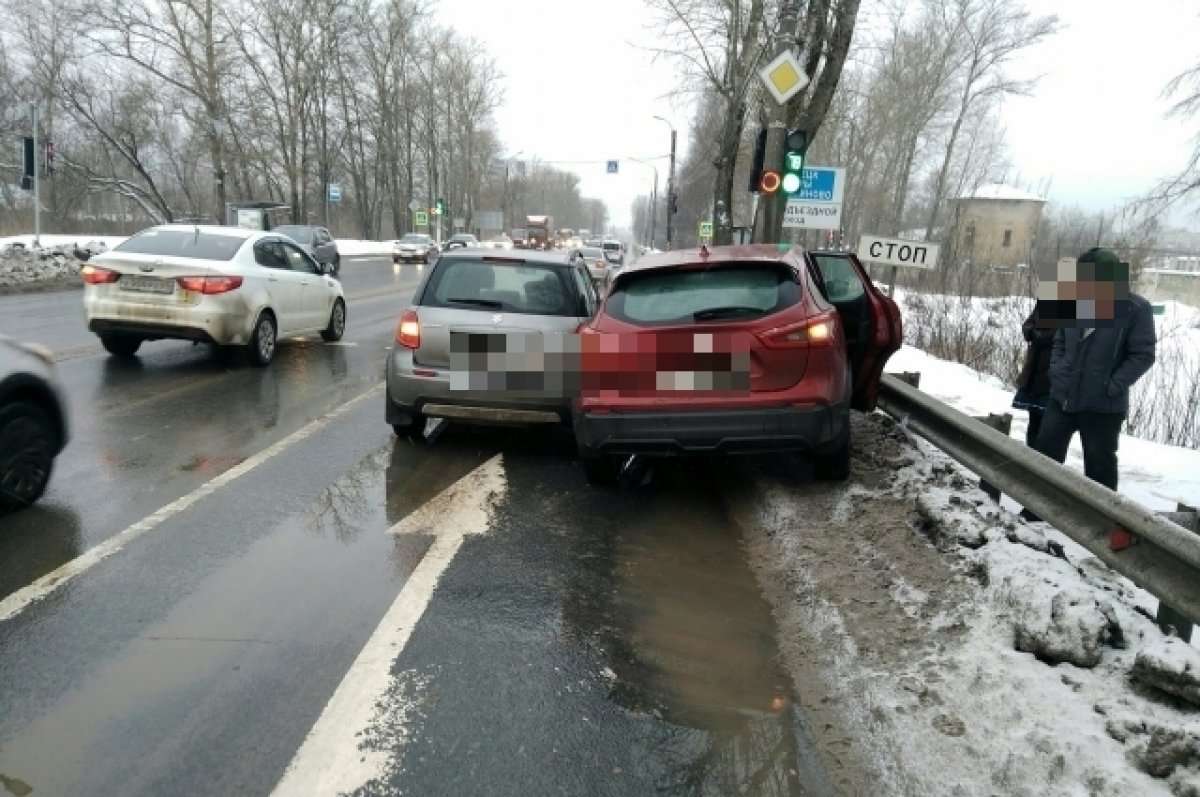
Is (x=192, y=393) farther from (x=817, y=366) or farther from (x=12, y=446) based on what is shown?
(x=817, y=366)

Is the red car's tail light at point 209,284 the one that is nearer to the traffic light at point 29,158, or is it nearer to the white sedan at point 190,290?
the white sedan at point 190,290

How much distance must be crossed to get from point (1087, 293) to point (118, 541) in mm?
5786

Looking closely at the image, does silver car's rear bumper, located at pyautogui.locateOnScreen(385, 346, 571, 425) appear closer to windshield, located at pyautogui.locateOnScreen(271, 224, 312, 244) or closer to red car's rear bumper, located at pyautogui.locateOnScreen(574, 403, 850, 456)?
red car's rear bumper, located at pyautogui.locateOnScreen(574, 403, 850, 456)

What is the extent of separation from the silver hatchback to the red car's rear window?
0.72 metres

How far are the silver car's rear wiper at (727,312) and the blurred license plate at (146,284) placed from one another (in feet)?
22.1

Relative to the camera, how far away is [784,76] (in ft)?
34.4

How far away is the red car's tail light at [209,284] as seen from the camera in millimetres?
9031

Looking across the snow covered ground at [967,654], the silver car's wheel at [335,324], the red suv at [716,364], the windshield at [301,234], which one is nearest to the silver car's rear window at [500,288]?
the red suv at [716,364]

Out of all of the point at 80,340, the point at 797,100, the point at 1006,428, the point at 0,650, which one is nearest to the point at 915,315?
the point at 797,100

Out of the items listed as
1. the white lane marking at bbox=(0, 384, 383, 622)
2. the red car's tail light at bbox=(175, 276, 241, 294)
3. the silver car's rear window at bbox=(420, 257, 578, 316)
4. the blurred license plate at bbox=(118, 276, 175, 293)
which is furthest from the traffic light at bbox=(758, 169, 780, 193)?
the blurred license plate at bbox=(118, 276, 175, 293)

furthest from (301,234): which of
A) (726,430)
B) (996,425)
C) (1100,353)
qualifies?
(1100,353)

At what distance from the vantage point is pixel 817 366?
4988 millimetres

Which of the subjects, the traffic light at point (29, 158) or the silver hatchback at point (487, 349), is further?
the traffic light at point (29, 158)

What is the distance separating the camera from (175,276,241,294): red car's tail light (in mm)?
9031
